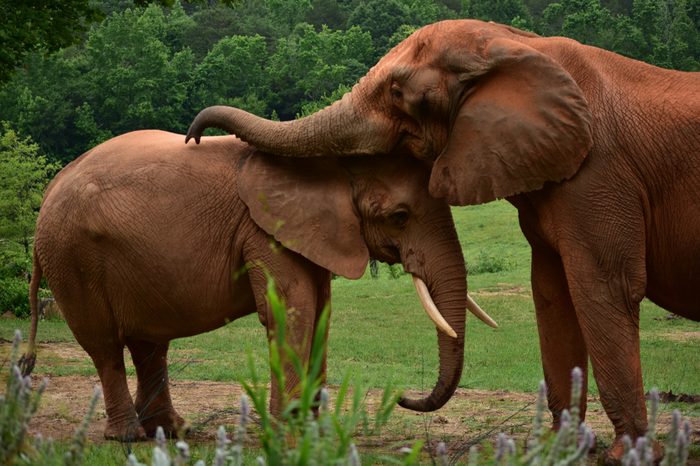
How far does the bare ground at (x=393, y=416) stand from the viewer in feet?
29.2

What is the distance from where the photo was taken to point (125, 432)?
29.0 ft

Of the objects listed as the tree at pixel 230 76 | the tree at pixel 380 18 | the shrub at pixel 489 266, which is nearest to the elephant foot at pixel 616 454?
the shrub at pixel 489 266

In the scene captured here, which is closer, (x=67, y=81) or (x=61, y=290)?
(x=61, y=290)

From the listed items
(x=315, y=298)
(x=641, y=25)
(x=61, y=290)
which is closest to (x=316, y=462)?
(x=315, y=298)

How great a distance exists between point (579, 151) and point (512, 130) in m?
0.45

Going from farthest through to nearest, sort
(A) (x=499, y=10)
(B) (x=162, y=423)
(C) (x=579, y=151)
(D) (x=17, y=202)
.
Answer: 1. (A) (x=499, y=10)
2. (D) (x=17, y=202)
3. (B) (x=162, y=423)
4. (C) (x=579, y=151)

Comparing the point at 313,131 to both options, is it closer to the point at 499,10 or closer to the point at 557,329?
the point at 557,329

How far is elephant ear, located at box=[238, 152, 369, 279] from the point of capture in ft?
27.0

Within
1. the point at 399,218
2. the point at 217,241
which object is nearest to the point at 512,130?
the point at 399,218

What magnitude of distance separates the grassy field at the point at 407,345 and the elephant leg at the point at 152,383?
0.54 m

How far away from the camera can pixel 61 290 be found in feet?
29.3

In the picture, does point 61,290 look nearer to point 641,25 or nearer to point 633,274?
point 633,274

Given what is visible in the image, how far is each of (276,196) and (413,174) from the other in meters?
0.93

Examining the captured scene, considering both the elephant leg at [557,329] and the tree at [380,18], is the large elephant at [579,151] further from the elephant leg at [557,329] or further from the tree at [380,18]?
the tree at [380,18]
